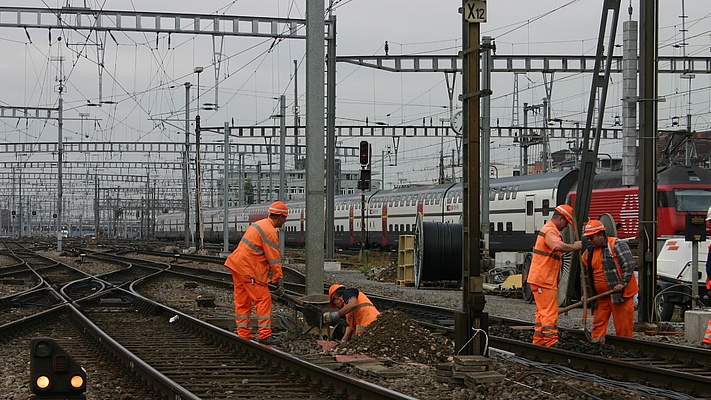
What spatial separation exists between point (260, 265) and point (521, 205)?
23.0 metres

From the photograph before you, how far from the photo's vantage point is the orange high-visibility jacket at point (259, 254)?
1188cm

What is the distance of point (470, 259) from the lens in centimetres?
983

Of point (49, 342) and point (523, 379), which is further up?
point (49, 342)

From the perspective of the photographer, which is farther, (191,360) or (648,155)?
(648,155)

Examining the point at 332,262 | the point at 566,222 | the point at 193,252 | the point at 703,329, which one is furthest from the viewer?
the point at 193,252

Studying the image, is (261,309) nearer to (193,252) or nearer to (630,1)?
(630,1)

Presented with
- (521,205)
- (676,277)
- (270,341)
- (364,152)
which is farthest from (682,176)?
(270,341)

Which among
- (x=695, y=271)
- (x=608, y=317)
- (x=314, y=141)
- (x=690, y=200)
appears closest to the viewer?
(x=608, y=317)

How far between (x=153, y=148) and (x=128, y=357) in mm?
61317

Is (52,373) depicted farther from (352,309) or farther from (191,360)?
(352,309)

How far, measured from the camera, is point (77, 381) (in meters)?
5.62

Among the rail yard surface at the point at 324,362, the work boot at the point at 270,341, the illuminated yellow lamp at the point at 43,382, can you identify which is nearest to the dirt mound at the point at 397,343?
the rail yard surface at the point at 324,362

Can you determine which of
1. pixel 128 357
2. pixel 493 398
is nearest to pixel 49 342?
pixel 493 398

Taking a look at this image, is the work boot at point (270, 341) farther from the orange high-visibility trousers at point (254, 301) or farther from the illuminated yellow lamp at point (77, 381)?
the illuminated yellow lamp at point (77, 381)
